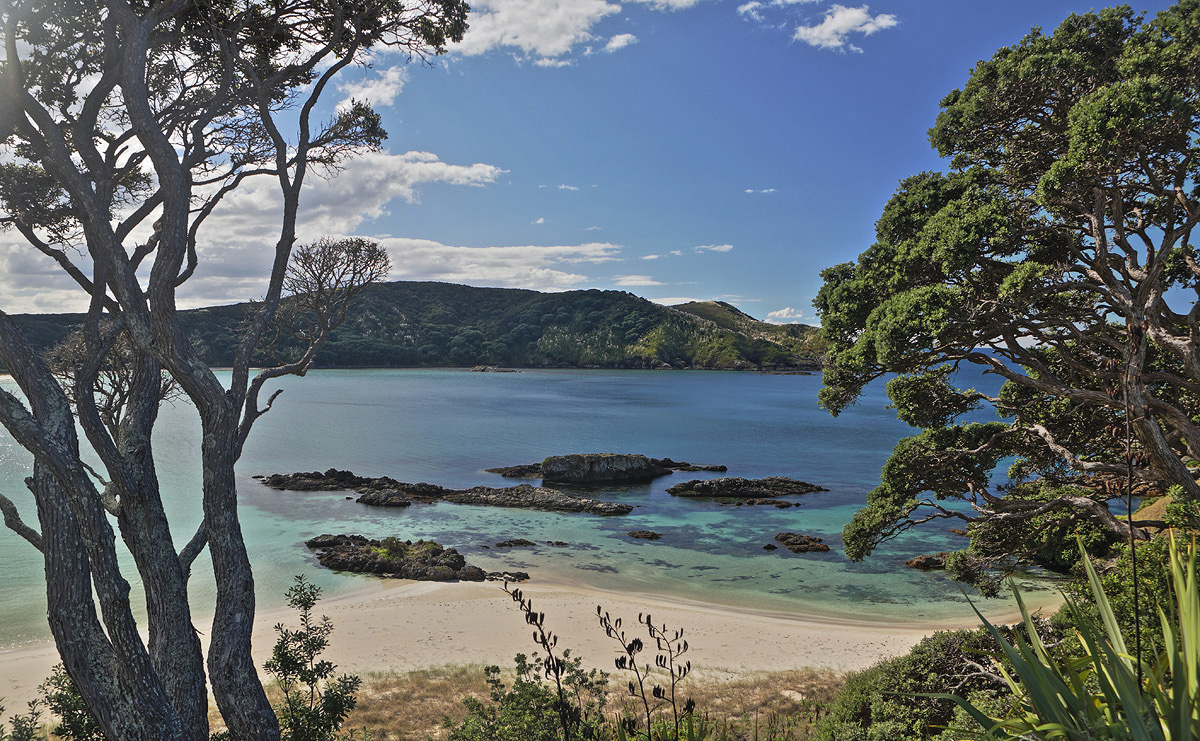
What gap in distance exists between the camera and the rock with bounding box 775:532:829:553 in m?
31.0

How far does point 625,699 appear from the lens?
1330 cm

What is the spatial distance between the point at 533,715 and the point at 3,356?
610 cm

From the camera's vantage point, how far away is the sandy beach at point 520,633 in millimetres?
17094

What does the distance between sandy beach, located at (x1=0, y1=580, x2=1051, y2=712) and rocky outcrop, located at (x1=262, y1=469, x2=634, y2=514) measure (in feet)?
48.9

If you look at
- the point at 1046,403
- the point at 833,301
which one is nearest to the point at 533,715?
the point at 833,301

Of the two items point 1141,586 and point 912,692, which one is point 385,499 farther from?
point 1141,586

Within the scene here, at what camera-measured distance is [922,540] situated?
33.5m

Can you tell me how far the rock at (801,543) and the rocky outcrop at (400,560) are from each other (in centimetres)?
1506

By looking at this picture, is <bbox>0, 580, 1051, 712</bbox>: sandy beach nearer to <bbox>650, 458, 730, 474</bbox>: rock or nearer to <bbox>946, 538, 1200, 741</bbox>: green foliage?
<bbox>946, 538, 1200, 741</bbox>: green foliage

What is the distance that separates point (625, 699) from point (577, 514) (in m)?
25.4

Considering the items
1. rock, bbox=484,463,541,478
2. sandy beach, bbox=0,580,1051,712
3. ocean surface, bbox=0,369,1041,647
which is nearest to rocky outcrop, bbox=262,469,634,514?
ocean surface, bbox=0,369,1041,647

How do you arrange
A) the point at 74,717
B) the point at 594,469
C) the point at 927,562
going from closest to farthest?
the point at 74,717
the point at 927,562
the point at 594,469

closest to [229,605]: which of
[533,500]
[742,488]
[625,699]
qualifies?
[625,699]

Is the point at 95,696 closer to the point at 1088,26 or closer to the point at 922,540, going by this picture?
the point at 1088,26
